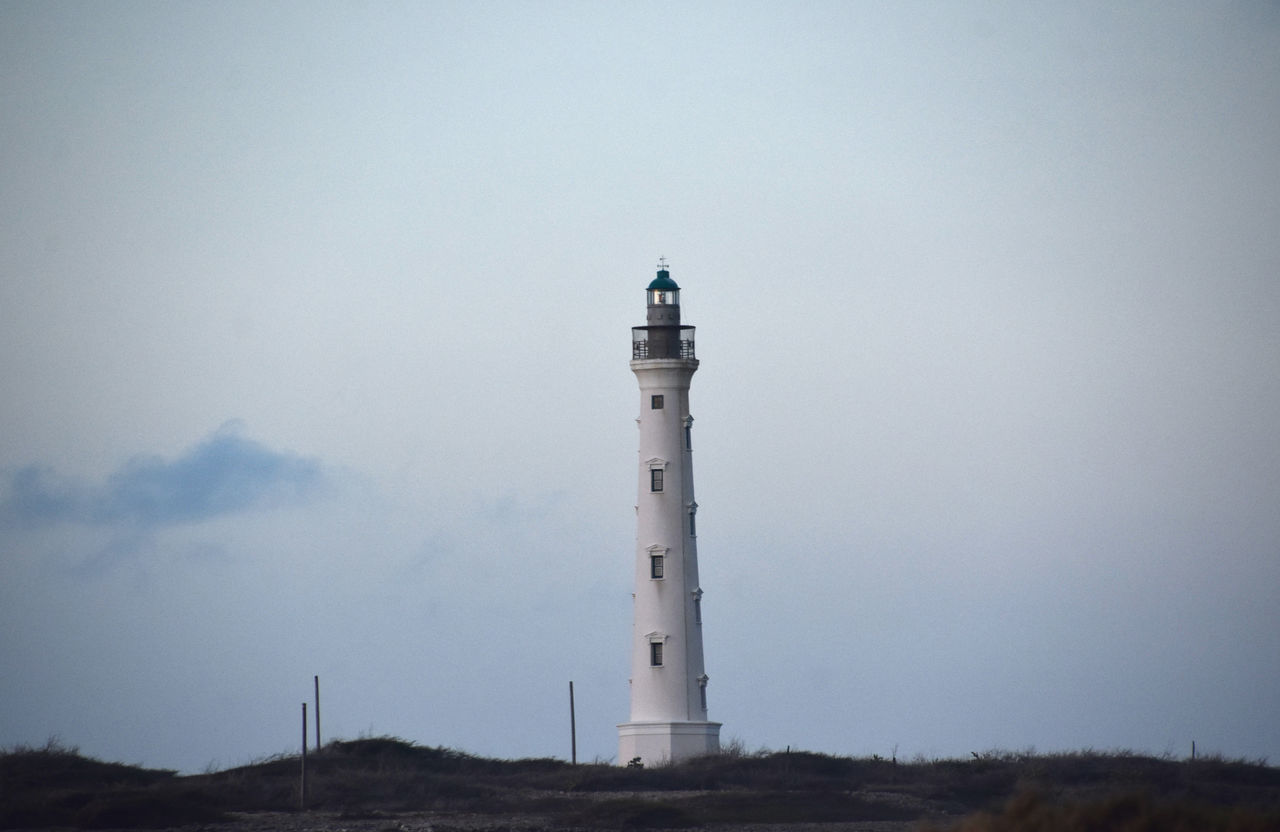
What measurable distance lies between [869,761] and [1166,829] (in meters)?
30.0

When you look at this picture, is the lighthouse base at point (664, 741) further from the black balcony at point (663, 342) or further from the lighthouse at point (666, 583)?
the black balcony at point (663, 342)

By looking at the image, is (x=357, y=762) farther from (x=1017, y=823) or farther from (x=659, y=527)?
(x=1017, y=823)

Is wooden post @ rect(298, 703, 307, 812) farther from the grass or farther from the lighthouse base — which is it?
the lighthouse base

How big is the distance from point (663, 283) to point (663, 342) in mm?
1943

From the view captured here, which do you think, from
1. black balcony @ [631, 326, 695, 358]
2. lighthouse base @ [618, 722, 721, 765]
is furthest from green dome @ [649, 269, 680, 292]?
lighthouse base @ [618, 722, 721, 765]

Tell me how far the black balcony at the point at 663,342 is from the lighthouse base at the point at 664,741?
32.8ft

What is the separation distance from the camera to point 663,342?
2125 inches

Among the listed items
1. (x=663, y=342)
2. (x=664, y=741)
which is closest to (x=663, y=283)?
(x=663, y=342)

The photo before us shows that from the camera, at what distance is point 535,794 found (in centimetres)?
4781

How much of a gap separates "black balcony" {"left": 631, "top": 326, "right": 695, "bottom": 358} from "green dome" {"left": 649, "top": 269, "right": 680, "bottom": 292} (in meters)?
1.23

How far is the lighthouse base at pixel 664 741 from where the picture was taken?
51.7m

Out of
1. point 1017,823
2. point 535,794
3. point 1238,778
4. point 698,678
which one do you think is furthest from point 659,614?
point 1017,823

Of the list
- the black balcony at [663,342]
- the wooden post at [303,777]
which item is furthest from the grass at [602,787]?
the black balcony at [663,342]

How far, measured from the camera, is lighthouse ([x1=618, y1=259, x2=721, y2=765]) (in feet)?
171
